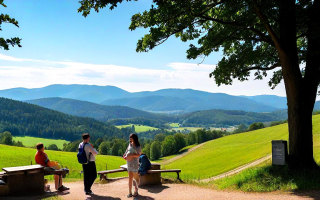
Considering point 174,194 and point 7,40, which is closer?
point 7,40

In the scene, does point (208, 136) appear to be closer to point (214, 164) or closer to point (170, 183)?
point (214, 164)

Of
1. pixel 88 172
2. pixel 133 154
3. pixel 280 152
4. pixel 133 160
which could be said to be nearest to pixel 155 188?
pixel 133 160

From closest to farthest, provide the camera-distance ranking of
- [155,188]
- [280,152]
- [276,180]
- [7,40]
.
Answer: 1. [7,40]
2. [276,180]
3. [155,188]
4. [280,152]

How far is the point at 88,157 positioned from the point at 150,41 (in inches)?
214

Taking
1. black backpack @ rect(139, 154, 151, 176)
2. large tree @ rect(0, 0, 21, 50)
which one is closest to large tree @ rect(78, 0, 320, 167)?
large tree @ rect(0, 0, 21, 50)

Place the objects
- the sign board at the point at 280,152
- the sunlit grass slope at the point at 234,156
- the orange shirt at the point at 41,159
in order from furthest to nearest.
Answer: the sunlit grass slope at the point at 234,156
the sign board at the point at 280,152
the orange shirt at the point at 41,159

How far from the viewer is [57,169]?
10.5m

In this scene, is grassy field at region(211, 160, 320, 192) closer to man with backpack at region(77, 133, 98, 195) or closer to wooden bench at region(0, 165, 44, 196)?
man with backpack at region(77, 133, 98, 195)

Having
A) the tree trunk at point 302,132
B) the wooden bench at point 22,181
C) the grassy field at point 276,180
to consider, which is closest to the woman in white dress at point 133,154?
the wooden bench at point 22,181

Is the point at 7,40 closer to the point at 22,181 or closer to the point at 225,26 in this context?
the point at 22,181

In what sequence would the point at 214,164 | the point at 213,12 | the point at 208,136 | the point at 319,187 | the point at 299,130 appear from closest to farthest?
1. the point at 319,187
2. the point at 299,130
3. the point at 213,12
4. the point at 214,164
5. the point at 208,136

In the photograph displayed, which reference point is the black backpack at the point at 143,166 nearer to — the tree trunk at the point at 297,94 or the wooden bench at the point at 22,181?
the wooden bench at the point at 22,181

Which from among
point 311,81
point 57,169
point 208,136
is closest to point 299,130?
point 311,81

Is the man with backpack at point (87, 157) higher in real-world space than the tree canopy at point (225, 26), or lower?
lower
